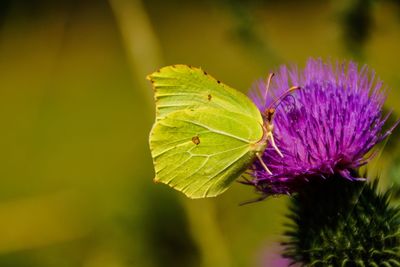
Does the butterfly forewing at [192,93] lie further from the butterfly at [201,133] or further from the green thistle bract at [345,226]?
the green thistle bract at [345,226]

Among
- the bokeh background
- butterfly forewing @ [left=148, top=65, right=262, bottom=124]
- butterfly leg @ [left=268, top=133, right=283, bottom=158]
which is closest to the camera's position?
butterfly leg @ [left=268, top=133, right=283, bottom=158]

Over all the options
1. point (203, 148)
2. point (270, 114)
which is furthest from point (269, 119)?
point (203, 148)

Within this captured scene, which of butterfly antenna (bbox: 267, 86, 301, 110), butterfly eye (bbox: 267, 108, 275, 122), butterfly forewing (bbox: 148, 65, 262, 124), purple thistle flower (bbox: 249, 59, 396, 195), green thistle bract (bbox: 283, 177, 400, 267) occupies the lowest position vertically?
green thistle bract (bbox: 283, 177, 400, 267)

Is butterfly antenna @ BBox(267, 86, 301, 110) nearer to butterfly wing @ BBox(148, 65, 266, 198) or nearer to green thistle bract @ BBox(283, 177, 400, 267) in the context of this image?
butterfly wing @ BBox(148, 65, 266, 198)

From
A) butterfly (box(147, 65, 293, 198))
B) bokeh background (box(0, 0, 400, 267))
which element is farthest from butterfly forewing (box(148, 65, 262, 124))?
bokeh background (box(0, 0, 400, 267))

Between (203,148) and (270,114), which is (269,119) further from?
(203,148)

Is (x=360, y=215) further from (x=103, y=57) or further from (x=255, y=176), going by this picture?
(x=103, y=57)

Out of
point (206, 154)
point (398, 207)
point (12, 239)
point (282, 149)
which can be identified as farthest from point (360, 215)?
point (12, 239)
